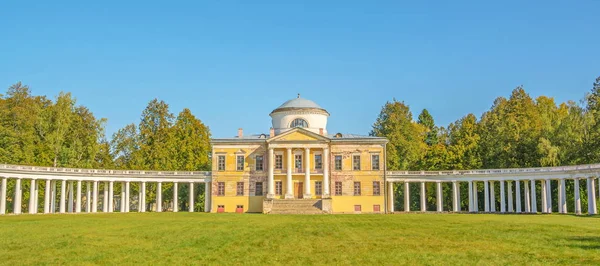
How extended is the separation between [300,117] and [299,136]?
16.1 feet

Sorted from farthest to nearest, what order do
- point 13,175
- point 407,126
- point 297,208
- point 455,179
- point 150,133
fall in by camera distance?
point 407,126 < point 150,133 < point 455,179 < point 297,208 < point 13,175

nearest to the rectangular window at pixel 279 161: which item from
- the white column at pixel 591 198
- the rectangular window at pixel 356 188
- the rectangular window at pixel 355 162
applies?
the rectangular window at pixel 355 162

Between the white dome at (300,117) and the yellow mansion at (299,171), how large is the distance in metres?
2.80

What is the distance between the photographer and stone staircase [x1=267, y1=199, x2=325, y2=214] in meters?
53.4

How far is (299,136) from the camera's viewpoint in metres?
57.4

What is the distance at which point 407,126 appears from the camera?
74.8m

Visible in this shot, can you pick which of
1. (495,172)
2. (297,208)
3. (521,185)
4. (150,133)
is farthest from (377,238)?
(150,133)

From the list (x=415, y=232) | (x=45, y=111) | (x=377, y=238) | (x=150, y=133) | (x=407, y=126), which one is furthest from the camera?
(x=407, y=126)

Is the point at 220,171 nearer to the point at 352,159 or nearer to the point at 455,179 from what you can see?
the point at 352,159

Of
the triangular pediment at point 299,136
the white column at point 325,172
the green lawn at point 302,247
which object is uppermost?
the triangular pediment at point 299,136

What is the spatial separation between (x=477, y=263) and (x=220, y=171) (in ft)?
150

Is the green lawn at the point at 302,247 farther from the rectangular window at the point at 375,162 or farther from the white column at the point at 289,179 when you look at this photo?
the rectangular window at the point at 375,162

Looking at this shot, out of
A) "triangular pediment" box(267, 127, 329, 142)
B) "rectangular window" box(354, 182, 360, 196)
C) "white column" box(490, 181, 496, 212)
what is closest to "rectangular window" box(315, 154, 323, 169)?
"triangular pediment" box(267, 127, 329, 142)

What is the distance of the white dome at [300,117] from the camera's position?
203 ft
